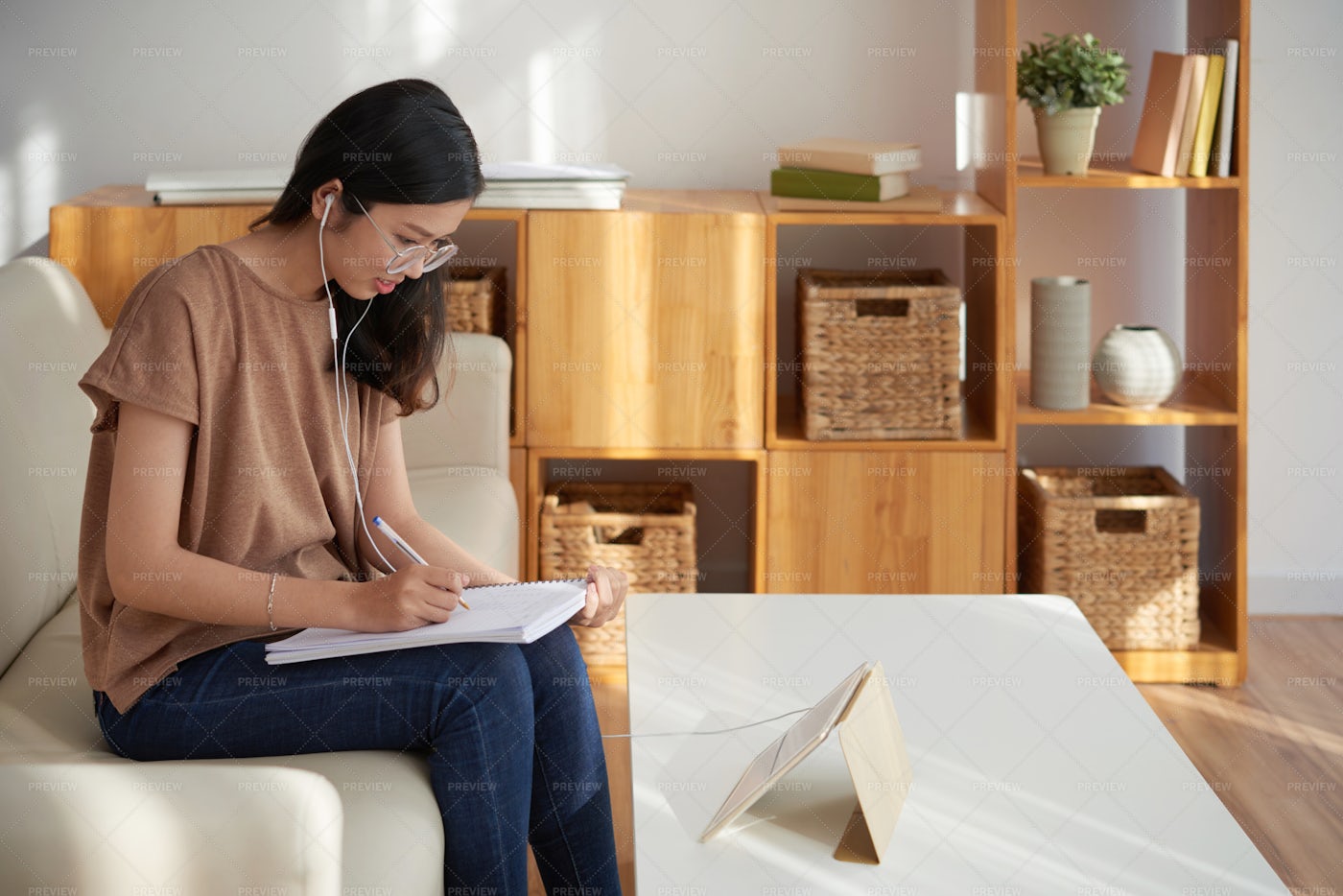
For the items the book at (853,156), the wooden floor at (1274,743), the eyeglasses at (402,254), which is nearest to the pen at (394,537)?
the eyeglasses at (402,254)

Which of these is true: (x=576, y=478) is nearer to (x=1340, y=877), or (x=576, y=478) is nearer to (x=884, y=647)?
(x=884, y=647)

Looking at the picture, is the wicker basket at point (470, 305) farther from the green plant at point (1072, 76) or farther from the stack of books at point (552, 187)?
the green plant at point (1072, 76)

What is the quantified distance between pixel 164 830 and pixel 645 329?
1548mm

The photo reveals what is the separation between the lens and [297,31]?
293 cm

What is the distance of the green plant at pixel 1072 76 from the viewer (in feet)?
8.77

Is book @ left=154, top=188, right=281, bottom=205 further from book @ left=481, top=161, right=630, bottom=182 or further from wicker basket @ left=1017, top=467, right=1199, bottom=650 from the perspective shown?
wicker basket @ left=1017, top=467, right=1199, bottom=650

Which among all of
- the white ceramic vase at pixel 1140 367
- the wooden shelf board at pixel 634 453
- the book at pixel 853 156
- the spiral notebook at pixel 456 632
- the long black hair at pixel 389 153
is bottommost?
the spiral notebook at pixel 456 632

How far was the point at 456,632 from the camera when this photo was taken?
1534 millimetres

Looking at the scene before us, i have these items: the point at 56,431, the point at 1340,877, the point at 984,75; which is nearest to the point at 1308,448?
the point at 984,75

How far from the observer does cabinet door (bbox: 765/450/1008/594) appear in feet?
9.00

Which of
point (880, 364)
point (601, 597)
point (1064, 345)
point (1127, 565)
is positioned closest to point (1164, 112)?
point (1064, 345)

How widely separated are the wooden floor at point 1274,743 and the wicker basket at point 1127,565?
4.9 inches

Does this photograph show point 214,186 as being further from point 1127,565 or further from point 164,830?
point 1127,565

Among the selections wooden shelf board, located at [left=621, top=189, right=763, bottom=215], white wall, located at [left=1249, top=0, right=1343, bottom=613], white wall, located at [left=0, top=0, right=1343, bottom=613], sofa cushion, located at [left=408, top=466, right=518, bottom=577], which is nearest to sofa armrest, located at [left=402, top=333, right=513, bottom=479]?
sofa cushion, located at [left=408, top=466, right=518, bottom=577]
